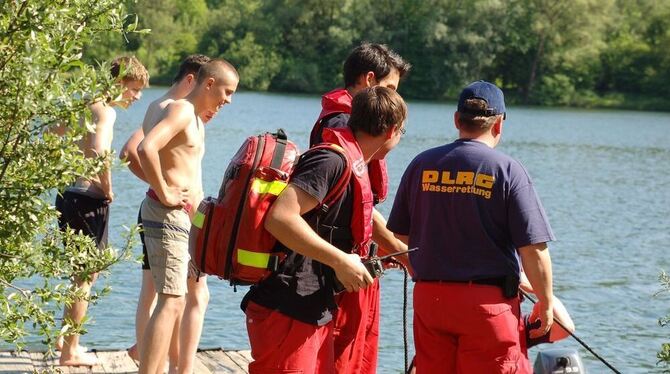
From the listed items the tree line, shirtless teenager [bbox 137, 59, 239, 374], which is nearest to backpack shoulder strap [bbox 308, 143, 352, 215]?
shirtless teenager [bbox 137, 59, 239, 374]

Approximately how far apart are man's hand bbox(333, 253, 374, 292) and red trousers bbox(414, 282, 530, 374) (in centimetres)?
54

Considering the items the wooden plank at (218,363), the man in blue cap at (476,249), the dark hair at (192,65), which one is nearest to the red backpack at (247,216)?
the man in blue cap at (476,249)

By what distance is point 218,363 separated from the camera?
7219mm

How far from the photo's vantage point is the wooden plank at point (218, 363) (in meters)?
7.04

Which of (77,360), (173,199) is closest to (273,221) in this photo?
(173,199)

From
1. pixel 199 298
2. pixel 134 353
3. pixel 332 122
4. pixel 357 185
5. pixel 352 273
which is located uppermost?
pixel 332 122

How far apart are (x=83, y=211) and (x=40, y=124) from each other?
328 cm

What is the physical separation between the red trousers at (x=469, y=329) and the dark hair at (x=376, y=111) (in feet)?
2.54

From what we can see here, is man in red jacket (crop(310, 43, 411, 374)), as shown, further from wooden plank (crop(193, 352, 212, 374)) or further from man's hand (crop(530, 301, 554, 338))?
wooden plank (crop(193, 352, 212, 374))

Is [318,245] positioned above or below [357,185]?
below

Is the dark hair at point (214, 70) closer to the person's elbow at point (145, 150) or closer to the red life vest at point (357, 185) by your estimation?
the person's elbow at point (145, 150)

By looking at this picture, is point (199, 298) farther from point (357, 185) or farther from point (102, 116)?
point (357, 185)

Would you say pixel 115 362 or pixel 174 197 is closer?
pixel 174 197

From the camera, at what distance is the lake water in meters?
10.7
